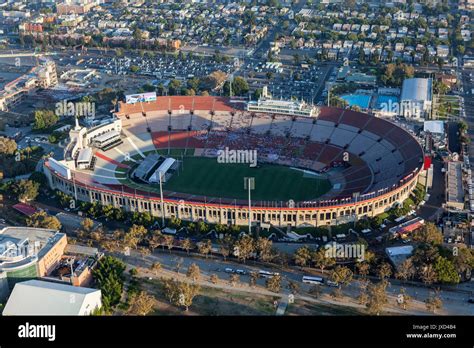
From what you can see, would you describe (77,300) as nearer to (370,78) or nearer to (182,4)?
(370,78)

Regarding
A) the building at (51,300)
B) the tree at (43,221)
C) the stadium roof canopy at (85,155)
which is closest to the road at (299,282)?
the building at (51,300)

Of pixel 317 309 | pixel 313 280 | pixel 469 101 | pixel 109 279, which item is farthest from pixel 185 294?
pixel 469 101

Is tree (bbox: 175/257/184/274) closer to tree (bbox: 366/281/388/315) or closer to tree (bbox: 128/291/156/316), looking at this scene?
tree (bbox: 128/291/156/316)

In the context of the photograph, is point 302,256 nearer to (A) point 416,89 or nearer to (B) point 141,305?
(B) point 141,305

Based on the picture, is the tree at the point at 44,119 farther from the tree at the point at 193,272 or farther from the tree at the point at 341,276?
the tree at the point at 341,276

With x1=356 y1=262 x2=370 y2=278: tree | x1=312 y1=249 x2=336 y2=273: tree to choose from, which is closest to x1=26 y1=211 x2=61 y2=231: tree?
x1=312 y1=249 x2=336 y2=273: tree
